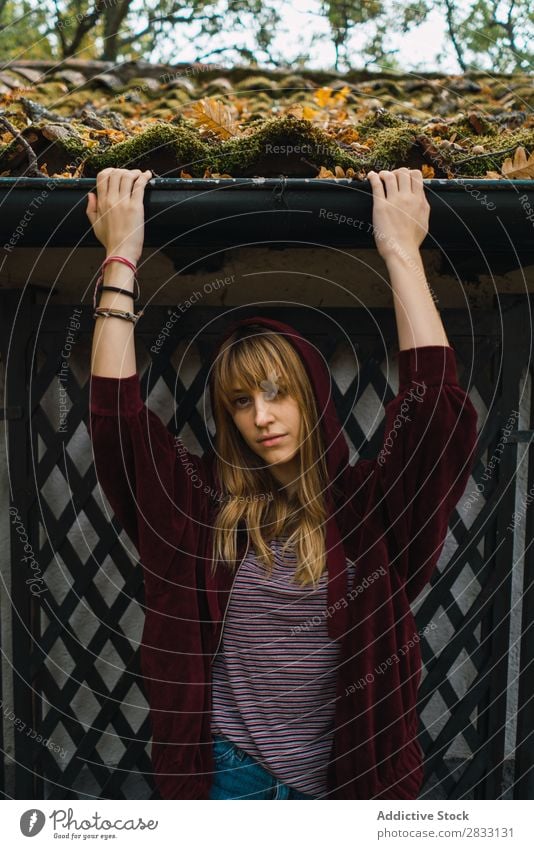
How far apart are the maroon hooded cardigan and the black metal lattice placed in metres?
0.58

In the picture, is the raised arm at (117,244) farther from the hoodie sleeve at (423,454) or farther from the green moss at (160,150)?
the hoodie sleeve at (423,454)

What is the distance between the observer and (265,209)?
1.44m

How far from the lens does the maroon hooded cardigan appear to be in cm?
137

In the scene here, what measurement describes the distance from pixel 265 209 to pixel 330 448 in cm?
55

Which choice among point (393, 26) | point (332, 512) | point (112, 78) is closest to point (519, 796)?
point (332, 512)

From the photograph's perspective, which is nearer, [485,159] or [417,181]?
[417,181]

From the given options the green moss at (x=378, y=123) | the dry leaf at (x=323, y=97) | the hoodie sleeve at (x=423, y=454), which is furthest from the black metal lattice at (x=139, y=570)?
the dry leaf at (x=323, y=97)

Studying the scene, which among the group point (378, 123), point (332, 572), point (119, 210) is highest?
point (378, 123)

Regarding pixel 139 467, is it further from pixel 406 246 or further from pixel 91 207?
pixel 406 246

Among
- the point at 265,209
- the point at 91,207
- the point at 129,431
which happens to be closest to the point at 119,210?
the point at 91,207

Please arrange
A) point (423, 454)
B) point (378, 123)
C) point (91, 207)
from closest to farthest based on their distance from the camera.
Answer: point (423, 454), point (91, 207), point (378, 123)

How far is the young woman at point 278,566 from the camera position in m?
1.39

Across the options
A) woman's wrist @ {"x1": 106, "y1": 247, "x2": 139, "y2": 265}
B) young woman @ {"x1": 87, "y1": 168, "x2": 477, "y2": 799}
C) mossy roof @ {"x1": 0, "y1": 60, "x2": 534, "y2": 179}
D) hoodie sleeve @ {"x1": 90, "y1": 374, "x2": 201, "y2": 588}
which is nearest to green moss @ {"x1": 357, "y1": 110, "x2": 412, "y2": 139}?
mossy roof @ {"x1": 0, "y1": 60, "x2": 534, "y2": 179}

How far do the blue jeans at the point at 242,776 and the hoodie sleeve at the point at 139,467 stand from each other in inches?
16.2
